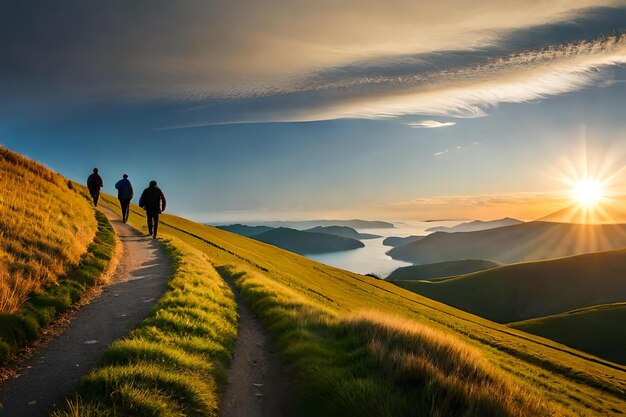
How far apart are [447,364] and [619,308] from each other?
107m

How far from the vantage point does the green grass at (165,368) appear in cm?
564

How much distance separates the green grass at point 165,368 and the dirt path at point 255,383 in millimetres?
299

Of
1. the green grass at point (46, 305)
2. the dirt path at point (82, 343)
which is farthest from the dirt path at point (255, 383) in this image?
the green grass at point (46, 305)

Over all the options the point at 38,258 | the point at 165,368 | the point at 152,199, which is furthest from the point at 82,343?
the point at 152,199

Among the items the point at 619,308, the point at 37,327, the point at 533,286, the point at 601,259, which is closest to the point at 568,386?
the point at 37,327

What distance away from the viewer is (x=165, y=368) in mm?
6992

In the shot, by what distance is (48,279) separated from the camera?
36.3 ft

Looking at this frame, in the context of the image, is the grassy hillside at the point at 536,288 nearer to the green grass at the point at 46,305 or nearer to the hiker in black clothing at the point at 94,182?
the hiker in black clothing at the point at 94,182

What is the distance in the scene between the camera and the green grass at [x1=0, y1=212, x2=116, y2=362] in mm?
7691

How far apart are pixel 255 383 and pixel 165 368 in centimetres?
221

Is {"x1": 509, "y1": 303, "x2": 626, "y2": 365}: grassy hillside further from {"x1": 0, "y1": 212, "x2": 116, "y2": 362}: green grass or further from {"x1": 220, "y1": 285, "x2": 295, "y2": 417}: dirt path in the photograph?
{"x1": 0, "y1": 212, "x2": 116, "y2": 362}: green grass

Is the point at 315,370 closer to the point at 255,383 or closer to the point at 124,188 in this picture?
the point at 255,383

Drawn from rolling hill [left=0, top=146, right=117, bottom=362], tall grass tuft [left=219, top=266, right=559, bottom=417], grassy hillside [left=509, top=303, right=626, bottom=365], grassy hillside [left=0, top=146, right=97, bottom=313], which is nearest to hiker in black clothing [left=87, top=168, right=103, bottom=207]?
grassy hillside [left=0, top=146, right=97, bottom=313]

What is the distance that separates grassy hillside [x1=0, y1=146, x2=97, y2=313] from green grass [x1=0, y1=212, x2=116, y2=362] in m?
0.22
